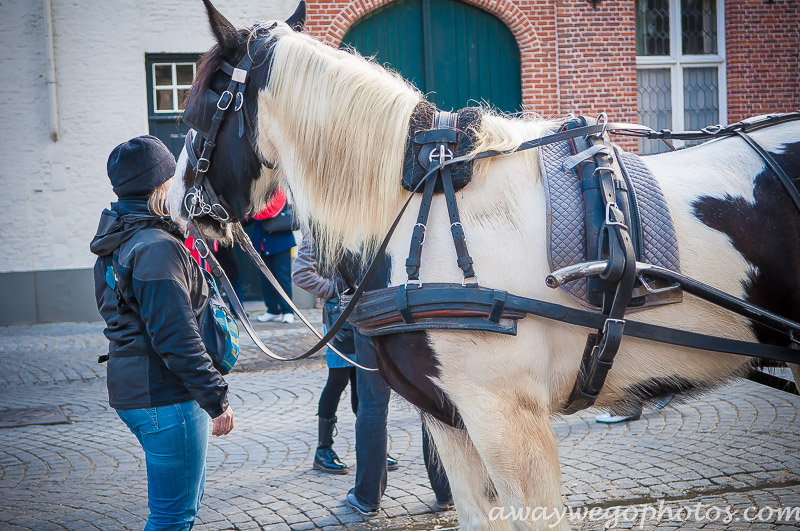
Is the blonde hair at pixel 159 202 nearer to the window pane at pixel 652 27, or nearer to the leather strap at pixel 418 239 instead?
the leather strap at pixel 418 239

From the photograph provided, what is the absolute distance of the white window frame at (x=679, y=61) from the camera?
12156 millimetres

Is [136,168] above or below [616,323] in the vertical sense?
above

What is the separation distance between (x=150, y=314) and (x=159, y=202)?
0.51m

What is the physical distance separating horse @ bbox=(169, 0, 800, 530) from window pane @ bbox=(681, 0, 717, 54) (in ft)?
34.8

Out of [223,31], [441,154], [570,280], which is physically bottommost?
[570,280]

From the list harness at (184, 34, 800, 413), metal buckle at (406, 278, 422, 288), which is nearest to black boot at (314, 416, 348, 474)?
harness at (184, 34, 800, 413)

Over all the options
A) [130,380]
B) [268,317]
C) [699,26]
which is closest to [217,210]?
[130,380]

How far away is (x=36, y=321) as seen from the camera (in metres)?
10.2

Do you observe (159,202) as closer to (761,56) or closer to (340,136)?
(340,136)

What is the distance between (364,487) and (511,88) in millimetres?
9010

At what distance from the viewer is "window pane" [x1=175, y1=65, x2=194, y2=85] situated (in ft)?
35.4

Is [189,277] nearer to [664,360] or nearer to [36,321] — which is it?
[664,360]

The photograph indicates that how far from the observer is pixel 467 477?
106 inches

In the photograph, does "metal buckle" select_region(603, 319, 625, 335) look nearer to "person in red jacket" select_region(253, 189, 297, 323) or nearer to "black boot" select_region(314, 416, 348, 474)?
"black boot" select_region(314, 416, 348, 474)
